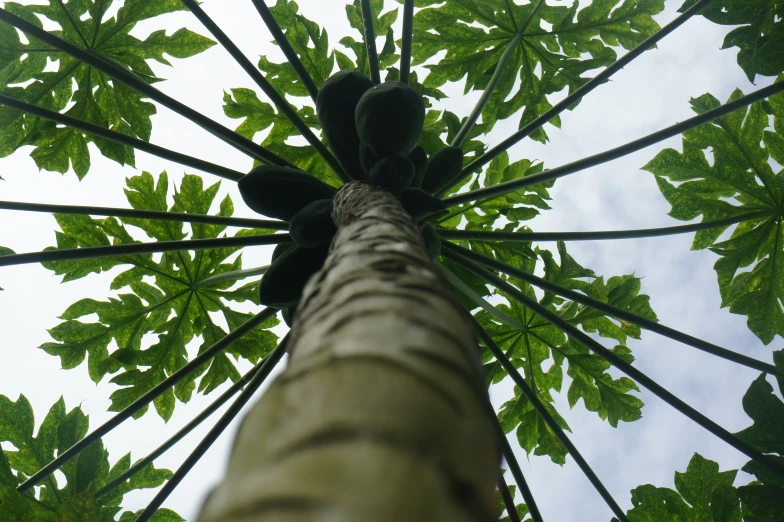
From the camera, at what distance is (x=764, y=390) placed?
2688 mm

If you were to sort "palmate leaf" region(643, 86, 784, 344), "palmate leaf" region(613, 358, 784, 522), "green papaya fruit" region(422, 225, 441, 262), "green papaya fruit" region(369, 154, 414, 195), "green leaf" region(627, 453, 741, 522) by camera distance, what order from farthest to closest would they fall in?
"palmate leaf" region(643, 86, 784, 344)
"green leaf" region(627, 453, 741, 522)
"palmate leaf" region(613, 358, 784, 522)
"green papaya fruit" region(422, 225, 441, 262)
"green papaya fruit" region(369, 154, 414, 195)

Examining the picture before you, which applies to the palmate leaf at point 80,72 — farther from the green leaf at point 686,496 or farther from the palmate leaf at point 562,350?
the green leaf at point 686,496

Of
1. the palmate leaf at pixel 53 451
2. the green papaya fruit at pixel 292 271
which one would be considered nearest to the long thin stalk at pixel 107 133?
the green papaya fruit at pixel 292 271

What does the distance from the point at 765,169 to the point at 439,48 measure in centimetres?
215

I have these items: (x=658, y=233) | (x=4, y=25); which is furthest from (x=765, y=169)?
(x=4, y=25)

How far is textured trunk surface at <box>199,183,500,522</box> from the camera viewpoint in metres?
0.41

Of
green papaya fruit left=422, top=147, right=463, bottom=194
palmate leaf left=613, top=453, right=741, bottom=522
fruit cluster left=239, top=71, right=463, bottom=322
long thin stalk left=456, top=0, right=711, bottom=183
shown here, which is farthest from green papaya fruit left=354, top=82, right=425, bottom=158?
palmate leaf left=613, top=453, right=741, bottom=522

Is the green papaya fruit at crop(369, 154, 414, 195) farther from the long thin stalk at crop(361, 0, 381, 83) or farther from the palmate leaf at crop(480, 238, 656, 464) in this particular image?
the palmate leaf at crop(480, 238, 656, 464)

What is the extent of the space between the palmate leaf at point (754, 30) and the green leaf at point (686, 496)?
2081 mm

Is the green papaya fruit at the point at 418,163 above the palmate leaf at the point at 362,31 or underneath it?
underneath

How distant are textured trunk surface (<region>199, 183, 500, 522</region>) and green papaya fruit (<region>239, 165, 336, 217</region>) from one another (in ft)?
5.71

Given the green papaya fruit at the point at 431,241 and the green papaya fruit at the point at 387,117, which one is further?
the green papaya fruit at the point at 431,241

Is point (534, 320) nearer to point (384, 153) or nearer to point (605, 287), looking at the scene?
point (605, 287)

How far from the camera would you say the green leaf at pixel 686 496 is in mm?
3064
